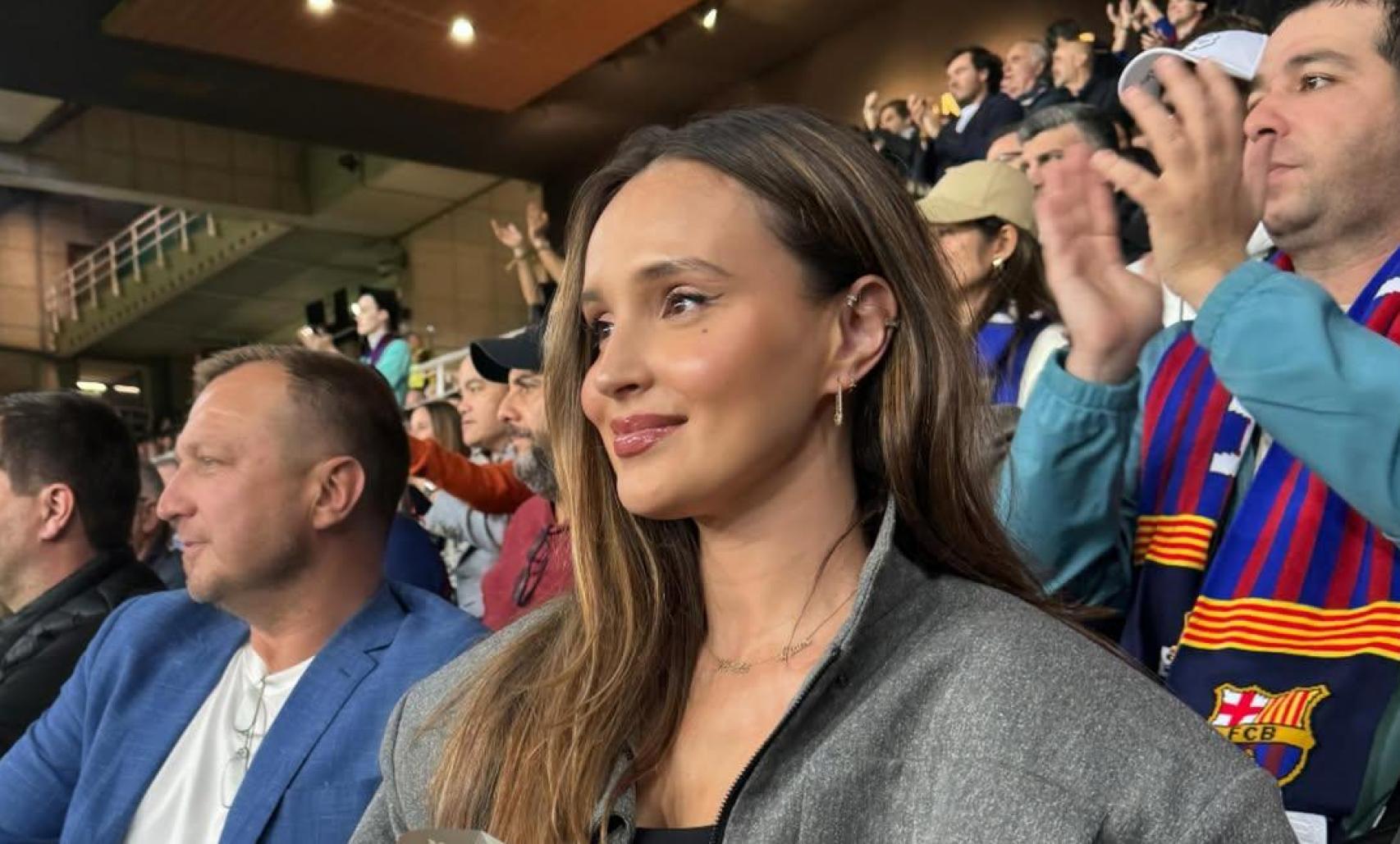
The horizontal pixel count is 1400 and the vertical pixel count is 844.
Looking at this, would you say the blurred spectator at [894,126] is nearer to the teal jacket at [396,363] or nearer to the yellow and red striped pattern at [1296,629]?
the teal jacket at [396,363]

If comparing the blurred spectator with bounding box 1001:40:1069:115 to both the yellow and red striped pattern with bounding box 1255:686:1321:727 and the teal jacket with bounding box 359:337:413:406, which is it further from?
the yellow and red striped pattern with bounding box 1255:686:1321:727

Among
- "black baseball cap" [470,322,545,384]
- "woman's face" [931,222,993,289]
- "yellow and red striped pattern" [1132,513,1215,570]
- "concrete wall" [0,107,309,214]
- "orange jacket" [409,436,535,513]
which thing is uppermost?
"concrete wall" [0,107,309,214]

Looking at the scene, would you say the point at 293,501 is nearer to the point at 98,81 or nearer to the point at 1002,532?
the point at 1002,532

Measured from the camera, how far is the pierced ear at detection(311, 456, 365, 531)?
2285 mm

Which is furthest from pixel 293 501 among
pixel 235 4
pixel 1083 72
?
pixel 235 4

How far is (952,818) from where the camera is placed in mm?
1044

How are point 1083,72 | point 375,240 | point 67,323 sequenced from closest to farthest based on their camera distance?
point 1083,72
point 375,240
point 67,323

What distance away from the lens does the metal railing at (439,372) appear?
8.53 m

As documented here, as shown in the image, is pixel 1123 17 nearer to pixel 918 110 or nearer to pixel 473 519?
pixel 918 110

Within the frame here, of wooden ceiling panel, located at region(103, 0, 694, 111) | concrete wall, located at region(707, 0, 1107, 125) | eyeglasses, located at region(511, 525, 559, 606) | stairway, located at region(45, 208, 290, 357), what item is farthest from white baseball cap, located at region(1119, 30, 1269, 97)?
stairway, located at region(45, 208, 290, 357)

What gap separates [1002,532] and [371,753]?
1.03 metres

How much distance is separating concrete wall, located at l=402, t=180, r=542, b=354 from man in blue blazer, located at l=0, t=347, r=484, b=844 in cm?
1226

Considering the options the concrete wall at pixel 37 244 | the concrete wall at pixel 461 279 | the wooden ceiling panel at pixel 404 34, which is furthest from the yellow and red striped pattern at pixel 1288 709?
the concrete wall at pixel 37 244

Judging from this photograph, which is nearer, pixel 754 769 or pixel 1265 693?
pixel 754 769
